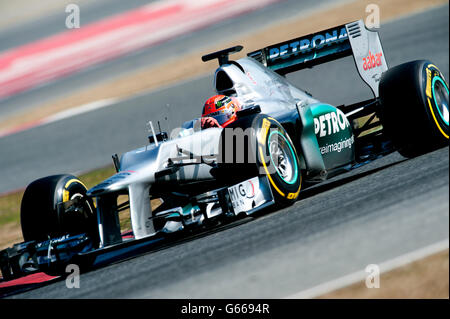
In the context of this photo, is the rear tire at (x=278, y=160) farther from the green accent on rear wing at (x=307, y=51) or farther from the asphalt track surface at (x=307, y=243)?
the green accent on rear wing at (x=307, y=51)

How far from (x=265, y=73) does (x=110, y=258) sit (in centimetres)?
289

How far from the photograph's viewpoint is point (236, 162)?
279 inches

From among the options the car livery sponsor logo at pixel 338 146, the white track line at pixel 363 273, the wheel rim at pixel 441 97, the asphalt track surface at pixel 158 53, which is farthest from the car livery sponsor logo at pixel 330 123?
the asphalt track surface at pixel 158 53

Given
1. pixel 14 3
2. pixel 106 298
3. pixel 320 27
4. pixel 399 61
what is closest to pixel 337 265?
pixel 106 298

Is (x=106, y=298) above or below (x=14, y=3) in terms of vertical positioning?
below

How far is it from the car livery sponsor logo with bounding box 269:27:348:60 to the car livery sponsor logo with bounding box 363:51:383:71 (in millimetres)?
413

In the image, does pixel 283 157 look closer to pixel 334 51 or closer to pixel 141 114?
pixel 334 51

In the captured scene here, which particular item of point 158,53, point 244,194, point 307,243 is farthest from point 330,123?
point 158,53

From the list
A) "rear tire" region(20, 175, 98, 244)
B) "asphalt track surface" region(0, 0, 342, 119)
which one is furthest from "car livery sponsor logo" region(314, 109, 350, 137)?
"asphalt track surface" region(0, 0, 342, 119)

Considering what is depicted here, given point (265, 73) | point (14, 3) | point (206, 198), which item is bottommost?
point (206, 198)

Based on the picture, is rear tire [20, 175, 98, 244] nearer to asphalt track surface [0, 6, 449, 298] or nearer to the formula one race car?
the formula one race car

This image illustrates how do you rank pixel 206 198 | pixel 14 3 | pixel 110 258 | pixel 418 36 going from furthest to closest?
pixel 14 3 → pixel 418 36 → pixel 110 258 → pixel 206 198

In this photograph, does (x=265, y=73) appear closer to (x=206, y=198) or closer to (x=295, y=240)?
(x=206, y=198)
